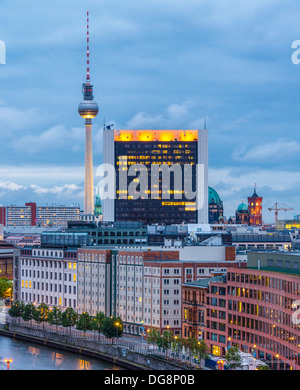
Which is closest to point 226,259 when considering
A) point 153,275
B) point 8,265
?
point 153,275

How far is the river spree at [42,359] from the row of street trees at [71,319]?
3714mm

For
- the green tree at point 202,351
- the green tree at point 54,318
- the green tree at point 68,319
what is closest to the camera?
the green tree at point 202,351

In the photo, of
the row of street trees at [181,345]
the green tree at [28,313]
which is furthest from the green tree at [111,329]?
the green tree at [28,313]

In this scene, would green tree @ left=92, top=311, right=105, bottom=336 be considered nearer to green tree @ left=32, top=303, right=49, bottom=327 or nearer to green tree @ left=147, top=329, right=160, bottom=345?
green tree @ left=147, top=329, right=160, bottom=345

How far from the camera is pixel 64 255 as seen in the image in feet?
380

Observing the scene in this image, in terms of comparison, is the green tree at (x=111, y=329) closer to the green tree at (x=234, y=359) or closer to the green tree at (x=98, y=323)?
the green tree at (x=98, y=323)

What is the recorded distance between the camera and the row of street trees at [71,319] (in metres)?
89.6

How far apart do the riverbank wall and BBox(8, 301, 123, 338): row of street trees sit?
1.71 m

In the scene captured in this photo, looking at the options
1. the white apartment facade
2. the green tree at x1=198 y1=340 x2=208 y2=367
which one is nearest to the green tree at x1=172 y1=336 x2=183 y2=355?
the green tree at x1=198 y1=340 x2=208 y2=367

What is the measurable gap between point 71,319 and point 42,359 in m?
15.1

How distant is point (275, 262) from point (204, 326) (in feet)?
33.9

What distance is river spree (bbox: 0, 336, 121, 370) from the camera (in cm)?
7862

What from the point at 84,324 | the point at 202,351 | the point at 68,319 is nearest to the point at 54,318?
the point at 68,319
